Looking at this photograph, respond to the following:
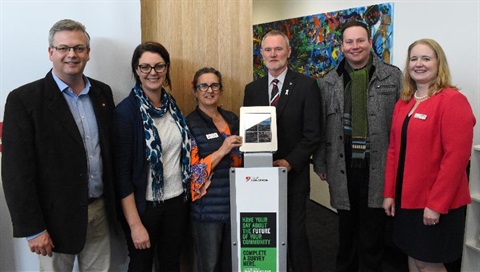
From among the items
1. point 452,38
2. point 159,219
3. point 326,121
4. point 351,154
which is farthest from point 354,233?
point 452,38

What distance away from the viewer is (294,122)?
2137 mm

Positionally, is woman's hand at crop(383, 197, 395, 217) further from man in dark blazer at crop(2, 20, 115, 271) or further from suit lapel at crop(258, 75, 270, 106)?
man in dark blazer at crop(2, 20, 115, 271)

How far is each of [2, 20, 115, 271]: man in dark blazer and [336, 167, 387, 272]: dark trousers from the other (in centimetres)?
149

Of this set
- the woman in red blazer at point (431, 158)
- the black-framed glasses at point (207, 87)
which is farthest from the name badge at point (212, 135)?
the woman in red blazer at point (431, 158)

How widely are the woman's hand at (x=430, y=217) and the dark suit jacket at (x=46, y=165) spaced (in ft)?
5.28

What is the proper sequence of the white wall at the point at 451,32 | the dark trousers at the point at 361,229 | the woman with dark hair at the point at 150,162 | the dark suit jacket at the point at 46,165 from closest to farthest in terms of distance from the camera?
the dark suit jacket at the point at 46,165 < the woman with dark hair at the point at 150,162 < the dark trousers at the point at 361,229 < the white wall at the point at 451,32

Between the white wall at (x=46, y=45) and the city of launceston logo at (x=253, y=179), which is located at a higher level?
the white wall at (x=46, y=45)

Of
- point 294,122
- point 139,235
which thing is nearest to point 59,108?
point 139,235

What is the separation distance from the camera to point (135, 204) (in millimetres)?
1880

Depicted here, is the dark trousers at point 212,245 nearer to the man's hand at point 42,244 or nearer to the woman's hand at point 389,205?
the man's hand at point 42,244

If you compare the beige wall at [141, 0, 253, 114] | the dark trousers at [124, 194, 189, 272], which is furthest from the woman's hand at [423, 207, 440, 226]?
the beige wall at [141, 0, 253, 114]

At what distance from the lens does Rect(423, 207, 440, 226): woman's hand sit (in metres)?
1.87

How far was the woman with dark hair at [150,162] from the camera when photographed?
1.84 meters

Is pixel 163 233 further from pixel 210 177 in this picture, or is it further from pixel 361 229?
pixel 361 229
